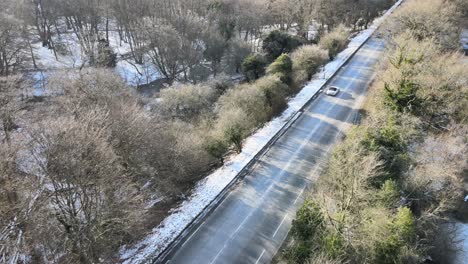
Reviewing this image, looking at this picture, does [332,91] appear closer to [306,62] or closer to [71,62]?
[306,62]

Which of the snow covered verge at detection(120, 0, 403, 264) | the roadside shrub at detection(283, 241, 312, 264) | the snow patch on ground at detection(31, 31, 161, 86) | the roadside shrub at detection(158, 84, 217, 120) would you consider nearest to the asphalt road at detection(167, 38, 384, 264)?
the snow covered verge at detection(120, 0, 403, 264)

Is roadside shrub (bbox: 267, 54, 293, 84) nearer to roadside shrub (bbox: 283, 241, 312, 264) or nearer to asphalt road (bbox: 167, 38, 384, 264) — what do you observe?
asphalt road (bbox: 167, 38, 384, 264)

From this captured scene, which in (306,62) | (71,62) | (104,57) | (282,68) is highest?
(104,57)

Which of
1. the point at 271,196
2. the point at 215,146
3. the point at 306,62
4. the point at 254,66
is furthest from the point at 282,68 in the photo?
the point at 271,196

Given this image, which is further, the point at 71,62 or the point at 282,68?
the point at 71,62

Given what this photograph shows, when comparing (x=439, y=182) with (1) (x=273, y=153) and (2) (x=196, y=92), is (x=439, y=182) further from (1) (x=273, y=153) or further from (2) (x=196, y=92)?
(2) (x=196, y=92)

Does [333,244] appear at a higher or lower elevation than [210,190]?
higher

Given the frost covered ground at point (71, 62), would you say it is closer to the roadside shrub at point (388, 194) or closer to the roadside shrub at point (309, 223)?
the roadside shrub at point (309, 223)
